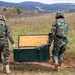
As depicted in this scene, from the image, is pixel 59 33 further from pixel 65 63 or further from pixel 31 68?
pixel 65 63

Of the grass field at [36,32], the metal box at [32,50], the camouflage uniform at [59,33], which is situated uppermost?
the camouflage uniform at [59,33]

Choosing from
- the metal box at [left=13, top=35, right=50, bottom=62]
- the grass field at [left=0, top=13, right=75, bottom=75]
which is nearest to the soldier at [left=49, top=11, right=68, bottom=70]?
the metal box at [left=13, top=35, right=50, bottom=62]

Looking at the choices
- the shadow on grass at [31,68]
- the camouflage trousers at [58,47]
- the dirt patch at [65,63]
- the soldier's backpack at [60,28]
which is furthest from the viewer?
the dirt patch at [65,63]

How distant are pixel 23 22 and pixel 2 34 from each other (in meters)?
17.8

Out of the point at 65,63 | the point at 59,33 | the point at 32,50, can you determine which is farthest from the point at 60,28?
the point at 65,63

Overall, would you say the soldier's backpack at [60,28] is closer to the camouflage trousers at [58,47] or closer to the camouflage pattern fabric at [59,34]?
the camouflage pattern fabric at [59,34]

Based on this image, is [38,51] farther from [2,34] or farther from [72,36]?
[72,36]

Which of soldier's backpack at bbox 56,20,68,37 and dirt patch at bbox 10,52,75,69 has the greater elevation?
soldier's backpack at bbox 56,20,68,37

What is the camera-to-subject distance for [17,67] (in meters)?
13.2

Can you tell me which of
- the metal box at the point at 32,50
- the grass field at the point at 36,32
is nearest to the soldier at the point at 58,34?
the metal box at the point at 32,50

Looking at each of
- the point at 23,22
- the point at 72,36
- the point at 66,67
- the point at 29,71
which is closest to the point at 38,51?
the point at 29,71

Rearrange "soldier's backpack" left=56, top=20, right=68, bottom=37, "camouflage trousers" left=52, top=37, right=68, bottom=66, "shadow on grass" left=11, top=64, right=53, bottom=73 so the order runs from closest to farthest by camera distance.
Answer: "soldier's backpack" left=56, top=20, right=68, bottom=37 → "camouflage trousers" left=52, top=37, right=68, bottom=66 → "shadow on grass" left=11, top=64, right=53, bottom=73

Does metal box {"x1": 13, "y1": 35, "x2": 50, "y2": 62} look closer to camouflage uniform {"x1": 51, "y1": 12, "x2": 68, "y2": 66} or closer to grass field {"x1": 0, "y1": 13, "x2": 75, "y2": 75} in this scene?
camouflage uniform {"x1": 51, "y1": 12, "x2": 68, "y2": 66}

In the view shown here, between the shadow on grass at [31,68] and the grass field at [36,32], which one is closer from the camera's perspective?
the grass field at [36,32]
